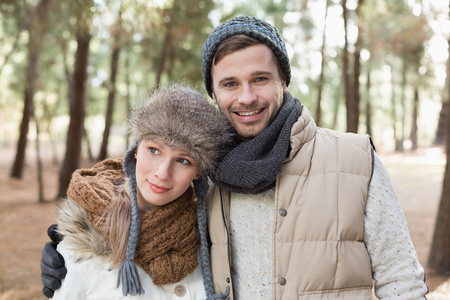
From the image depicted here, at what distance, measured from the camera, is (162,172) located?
2.05m

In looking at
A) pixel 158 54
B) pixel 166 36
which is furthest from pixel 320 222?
pixel 158 54

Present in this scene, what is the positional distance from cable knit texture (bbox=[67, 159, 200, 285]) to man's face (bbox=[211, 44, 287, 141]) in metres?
0.58

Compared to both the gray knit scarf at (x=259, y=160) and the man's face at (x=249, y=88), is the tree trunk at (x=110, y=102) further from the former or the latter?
the gray knit scarf at (x=259, y=160)

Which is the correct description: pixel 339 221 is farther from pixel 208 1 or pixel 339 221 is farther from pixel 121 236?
pixel 208 1

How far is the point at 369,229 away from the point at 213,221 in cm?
86

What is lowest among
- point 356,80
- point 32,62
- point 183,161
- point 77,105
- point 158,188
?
point 158,188

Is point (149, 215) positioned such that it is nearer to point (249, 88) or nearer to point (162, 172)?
point (162, 172)

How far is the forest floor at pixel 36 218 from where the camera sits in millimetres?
5676

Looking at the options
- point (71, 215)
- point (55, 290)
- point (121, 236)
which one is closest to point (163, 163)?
point (121, 236)

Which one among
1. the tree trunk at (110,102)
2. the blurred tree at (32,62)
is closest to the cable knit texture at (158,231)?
the blurred tree at (32,62)

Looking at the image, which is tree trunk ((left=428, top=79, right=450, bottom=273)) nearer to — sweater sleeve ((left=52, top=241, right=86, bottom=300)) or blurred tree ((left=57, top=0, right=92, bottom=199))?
sweater sleeve ((left=52, top=241, right=86, bottom=300))

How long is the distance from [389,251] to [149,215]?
1.24 metres

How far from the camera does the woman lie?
2033mm

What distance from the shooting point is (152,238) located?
82.5 inches
